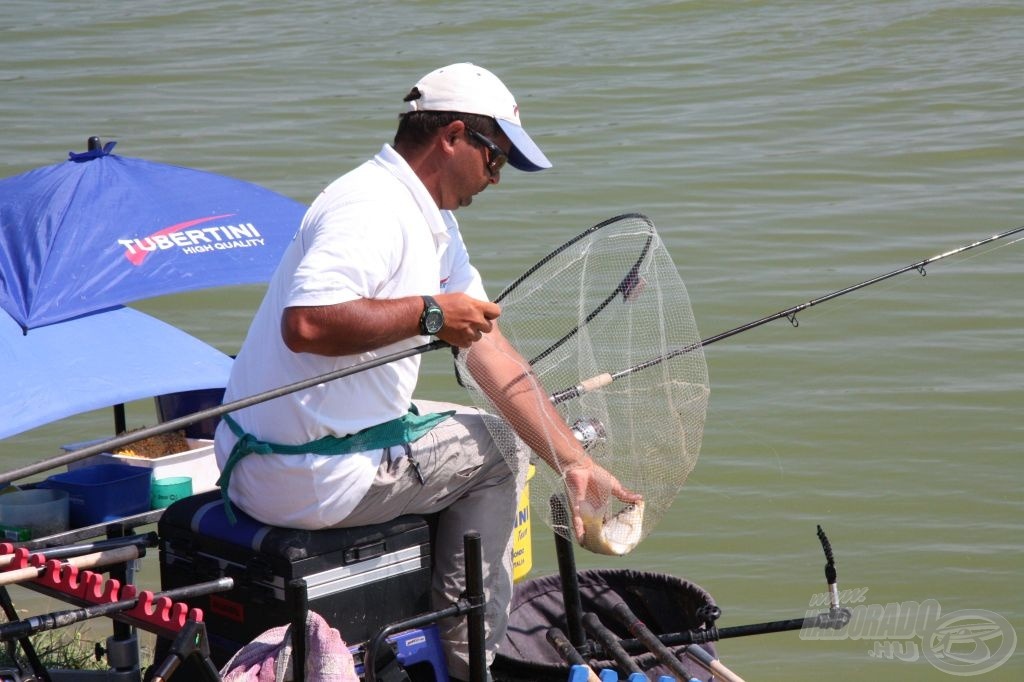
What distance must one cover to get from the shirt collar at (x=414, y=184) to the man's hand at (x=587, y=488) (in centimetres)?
54

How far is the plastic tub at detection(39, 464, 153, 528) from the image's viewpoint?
11.1 ft

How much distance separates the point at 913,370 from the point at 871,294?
0.87m

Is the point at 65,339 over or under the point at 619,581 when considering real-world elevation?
over

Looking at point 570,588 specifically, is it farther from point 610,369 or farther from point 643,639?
point 610,369

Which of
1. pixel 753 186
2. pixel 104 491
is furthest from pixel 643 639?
pixel 753 186

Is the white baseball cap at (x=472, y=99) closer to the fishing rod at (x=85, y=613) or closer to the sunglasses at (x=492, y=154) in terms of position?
the sunglasses at (x=492, y=154)

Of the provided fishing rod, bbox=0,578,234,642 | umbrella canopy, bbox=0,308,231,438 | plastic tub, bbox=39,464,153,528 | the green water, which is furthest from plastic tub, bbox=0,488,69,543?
the green water

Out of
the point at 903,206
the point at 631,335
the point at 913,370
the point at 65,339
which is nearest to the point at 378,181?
the point at 631,335

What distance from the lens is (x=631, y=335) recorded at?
3227 mm

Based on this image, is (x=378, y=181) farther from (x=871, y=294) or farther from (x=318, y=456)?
(x=871, y=294)

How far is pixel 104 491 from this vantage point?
134 inches

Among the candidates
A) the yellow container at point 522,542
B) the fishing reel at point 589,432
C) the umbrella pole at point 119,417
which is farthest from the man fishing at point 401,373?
the umbrella pole at point 119,417

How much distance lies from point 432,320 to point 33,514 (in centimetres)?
124

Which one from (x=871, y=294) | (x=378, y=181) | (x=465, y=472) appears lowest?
(x=871, y=294)
